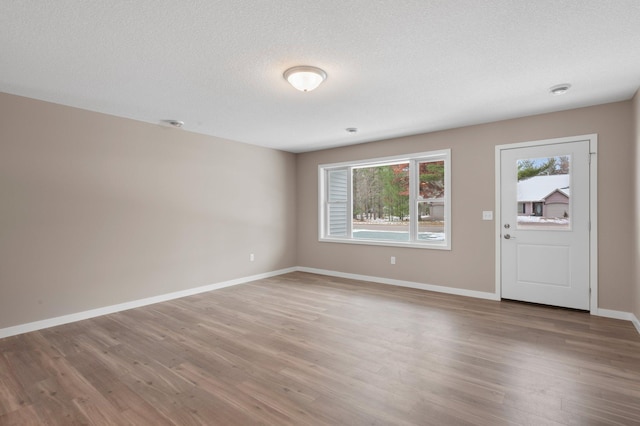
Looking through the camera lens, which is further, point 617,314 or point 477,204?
point 477,204

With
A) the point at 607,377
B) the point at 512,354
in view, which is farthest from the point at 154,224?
the point at 607,377

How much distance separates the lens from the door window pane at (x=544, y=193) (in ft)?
13.1

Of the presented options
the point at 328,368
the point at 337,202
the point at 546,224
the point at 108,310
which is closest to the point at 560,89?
the point at 546,224

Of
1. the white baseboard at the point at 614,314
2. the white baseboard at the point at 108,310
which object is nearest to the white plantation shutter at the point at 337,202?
the white baseboard at the point at 108,310

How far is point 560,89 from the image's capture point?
3.27 meters

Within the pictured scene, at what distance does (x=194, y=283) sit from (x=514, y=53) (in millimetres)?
4904

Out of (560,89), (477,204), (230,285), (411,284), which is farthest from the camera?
(230,285)

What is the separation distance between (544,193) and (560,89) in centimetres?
140

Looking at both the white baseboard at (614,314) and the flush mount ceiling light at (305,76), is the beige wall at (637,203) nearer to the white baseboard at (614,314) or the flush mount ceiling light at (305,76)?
the white baseboard at (614,314)

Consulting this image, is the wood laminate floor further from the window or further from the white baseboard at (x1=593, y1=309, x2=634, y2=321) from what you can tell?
the window

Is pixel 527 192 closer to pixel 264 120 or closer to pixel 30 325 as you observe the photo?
pixel 264 120

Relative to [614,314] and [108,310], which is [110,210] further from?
[614,314]

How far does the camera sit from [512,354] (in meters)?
2.79

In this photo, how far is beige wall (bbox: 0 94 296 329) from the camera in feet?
11.1
